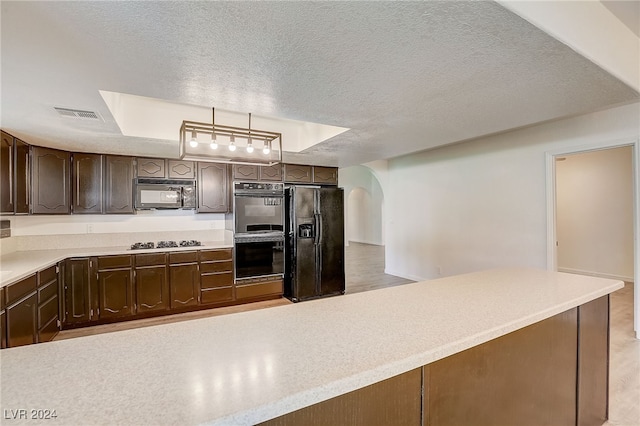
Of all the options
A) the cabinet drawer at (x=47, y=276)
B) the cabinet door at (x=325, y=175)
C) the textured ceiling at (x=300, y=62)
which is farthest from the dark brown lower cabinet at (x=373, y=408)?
the cabinet door at (x=325, y=175)

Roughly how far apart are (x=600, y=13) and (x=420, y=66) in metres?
1.17

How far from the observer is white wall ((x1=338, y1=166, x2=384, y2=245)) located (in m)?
10.8

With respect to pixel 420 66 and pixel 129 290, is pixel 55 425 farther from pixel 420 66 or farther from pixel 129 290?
pixel 129 290

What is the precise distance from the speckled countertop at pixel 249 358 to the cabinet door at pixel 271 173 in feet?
10.5

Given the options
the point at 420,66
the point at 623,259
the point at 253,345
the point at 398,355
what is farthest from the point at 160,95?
the point at 623,259

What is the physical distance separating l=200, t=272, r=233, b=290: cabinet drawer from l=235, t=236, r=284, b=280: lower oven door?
0.41 ft

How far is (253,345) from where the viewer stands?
1.04 meters

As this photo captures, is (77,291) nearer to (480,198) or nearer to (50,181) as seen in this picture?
(50,181)

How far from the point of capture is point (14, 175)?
2865 mm

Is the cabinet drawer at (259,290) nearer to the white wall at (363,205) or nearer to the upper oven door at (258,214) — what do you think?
the upper oven door at (258,214)

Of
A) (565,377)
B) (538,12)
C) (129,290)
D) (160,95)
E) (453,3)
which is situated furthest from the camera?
(129,290)

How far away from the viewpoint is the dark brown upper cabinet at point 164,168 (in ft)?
→ 12.8

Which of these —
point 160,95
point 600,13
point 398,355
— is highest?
point 600,13

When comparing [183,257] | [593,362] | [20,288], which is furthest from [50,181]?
[593,362]
